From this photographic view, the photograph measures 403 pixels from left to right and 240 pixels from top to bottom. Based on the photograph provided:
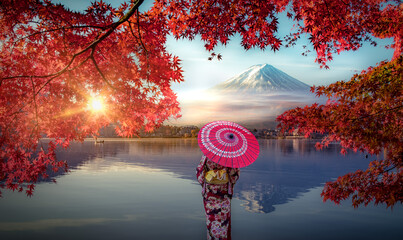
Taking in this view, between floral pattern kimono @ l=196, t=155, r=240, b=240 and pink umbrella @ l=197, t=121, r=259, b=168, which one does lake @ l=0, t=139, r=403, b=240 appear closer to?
floral pattern kimono @ l=196, t=155, r=240, b=240

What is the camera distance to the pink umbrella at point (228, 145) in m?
4.24

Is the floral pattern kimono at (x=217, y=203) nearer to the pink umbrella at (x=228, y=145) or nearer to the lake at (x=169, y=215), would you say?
the pink umbrella at (x=228, y=145)

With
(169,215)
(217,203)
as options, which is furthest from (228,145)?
(169,215)

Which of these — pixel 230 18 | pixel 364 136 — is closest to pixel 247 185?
pixel 364 136

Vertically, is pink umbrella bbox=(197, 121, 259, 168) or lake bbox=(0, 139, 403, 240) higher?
pink umbrella bbox=(197, 121, 259, 168)

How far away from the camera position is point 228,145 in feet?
14.4

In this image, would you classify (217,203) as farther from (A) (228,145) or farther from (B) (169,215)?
(B) (169,215)

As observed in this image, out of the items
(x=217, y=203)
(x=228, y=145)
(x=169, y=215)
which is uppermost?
(x=228, y=145)

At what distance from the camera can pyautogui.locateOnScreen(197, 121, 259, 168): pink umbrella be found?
13.9 feet

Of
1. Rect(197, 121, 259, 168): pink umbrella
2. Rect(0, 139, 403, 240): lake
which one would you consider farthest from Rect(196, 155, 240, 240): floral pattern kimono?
Rect(0, 139, 403, 240): lake

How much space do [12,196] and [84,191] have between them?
262 cm

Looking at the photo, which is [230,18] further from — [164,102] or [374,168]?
[374,168]

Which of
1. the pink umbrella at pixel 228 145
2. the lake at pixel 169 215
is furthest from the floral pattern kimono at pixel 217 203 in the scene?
the lake at pixel 169 215

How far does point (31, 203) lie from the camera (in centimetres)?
960
